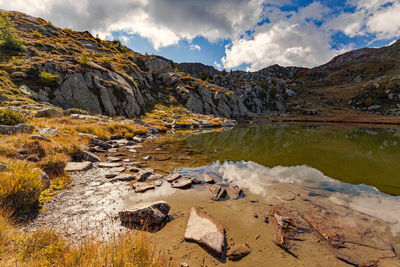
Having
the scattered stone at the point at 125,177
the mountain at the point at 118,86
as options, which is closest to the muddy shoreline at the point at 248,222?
the scattered stone at the point at 125,177

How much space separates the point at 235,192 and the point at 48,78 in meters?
41.7

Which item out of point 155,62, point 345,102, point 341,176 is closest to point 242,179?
point 341,176

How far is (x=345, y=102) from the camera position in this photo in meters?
114

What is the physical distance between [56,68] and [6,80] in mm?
10433

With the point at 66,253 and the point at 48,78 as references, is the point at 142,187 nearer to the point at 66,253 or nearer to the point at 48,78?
the point at 66,253

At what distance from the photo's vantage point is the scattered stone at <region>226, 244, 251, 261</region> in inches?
164

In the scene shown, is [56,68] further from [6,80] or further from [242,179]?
[242,179]

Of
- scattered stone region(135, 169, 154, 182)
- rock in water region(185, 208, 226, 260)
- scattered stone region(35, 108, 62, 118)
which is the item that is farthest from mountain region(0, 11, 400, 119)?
rock in water region(185, 208, 226, 260)

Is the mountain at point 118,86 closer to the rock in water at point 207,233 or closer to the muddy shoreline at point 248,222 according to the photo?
the muddy shoreline at point 248,222

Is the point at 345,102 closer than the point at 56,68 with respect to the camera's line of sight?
No

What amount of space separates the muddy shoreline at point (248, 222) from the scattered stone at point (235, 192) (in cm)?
27

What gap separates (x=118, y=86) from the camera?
41250mm

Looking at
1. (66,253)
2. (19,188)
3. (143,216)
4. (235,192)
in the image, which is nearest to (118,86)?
(19,188)

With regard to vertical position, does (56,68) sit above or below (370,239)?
above
